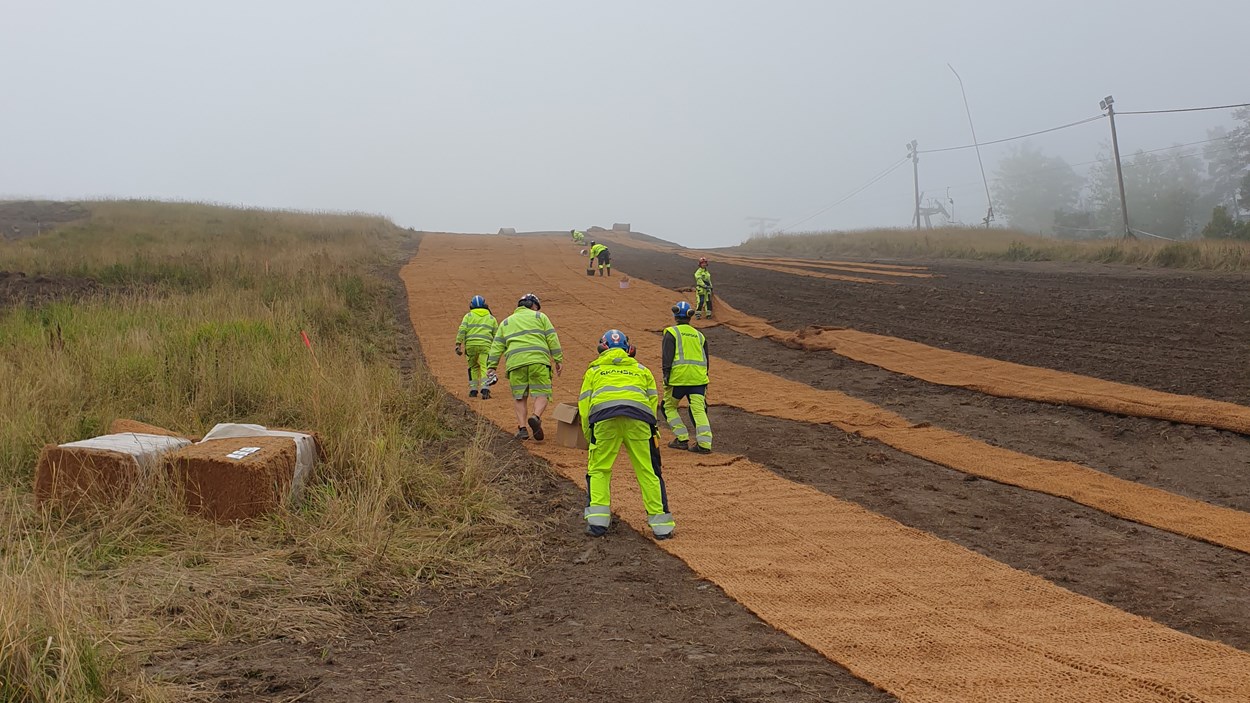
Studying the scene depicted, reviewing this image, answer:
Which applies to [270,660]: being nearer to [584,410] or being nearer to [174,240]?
[584,410]

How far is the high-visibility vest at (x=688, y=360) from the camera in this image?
Answer: 10859mm

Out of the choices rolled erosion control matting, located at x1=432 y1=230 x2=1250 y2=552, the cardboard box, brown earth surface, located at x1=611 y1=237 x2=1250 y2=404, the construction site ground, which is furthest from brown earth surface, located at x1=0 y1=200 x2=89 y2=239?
the cardboard box

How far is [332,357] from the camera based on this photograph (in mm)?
13242

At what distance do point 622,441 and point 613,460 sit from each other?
23 centimetres

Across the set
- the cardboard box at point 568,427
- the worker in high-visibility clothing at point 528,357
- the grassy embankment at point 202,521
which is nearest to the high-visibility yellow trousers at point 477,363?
the grassy embankment at point 202,521

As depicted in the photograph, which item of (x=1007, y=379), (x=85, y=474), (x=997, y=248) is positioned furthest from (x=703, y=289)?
(x=997, y=248)

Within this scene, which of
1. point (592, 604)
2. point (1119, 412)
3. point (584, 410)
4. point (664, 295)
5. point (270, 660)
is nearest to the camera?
point (270, 660)

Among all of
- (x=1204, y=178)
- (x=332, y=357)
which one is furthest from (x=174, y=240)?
(x=1204, y=178)

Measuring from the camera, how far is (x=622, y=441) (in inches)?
304

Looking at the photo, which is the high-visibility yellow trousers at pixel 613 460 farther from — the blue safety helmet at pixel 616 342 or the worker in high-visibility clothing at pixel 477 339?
the worker in high-visibility clothing at pixel 477 339

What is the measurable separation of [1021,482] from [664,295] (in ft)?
57.3

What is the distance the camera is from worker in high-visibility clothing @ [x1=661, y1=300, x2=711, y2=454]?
35.6ft

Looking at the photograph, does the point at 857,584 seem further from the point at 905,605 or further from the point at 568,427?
the point at 568,427

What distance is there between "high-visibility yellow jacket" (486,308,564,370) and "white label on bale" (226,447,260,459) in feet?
14.5
